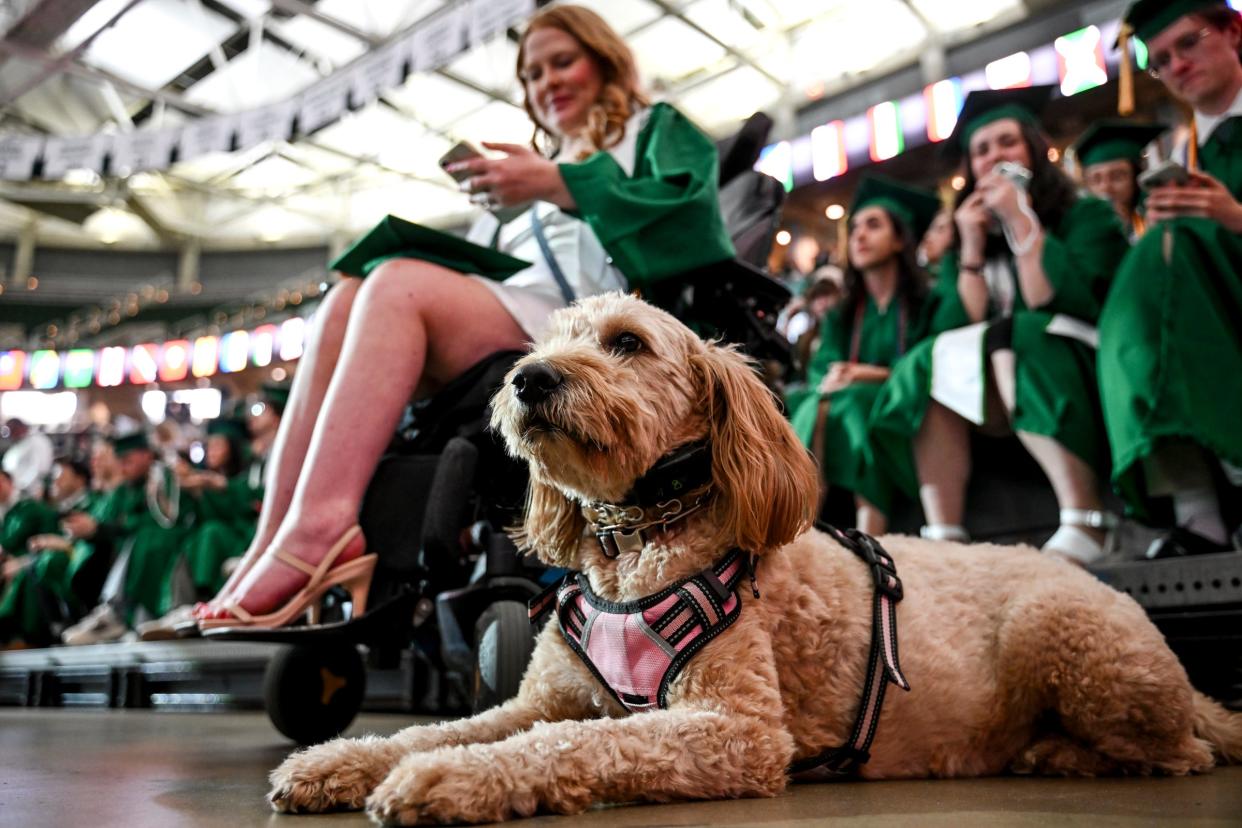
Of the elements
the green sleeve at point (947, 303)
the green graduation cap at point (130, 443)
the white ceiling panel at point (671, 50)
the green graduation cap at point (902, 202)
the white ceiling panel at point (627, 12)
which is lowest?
the green graduation cap at point (130, 443)

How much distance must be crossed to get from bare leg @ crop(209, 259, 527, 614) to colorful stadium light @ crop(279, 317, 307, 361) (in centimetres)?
1397

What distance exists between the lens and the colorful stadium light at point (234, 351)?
16.0 metres

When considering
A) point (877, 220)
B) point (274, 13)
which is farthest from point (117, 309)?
point (877, 220)

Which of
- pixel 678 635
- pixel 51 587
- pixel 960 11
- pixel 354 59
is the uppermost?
pixel 960 11

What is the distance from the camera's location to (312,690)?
91.0 inches

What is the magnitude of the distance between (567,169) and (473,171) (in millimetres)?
213

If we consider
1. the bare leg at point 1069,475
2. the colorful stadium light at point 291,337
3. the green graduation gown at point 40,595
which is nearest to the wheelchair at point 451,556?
the bare leg at point 1069,475

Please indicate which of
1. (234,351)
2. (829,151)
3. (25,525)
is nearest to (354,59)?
(829,151)

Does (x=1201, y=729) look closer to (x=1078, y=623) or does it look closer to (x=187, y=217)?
(x=1078, y=623)

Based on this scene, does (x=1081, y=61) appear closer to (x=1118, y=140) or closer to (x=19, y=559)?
(x=1118, y=140)

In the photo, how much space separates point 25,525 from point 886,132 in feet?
31.0

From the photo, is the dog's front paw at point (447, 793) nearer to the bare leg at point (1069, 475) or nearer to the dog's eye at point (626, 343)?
the dog's eye at point (626, 343)

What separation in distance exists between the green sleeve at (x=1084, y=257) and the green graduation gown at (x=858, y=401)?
2.02 ft

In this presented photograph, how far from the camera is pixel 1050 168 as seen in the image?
3.08m
